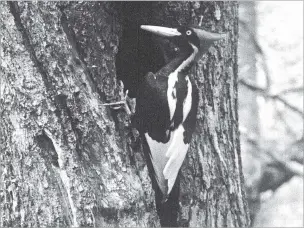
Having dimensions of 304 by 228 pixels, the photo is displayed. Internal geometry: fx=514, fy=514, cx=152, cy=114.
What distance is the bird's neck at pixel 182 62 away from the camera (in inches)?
104

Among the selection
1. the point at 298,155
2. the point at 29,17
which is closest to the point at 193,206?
the point at 29,17

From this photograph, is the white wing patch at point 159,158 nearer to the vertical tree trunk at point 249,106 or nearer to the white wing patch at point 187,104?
the white wing patch at point 187,104

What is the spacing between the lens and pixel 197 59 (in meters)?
2.64

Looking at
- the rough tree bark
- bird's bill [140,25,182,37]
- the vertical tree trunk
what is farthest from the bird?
the vertical tree trunk

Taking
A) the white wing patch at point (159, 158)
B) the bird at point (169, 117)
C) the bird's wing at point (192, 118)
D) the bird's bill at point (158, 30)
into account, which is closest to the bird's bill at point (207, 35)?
the bird at point (169, 117)

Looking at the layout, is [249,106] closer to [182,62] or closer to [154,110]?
[182,62]

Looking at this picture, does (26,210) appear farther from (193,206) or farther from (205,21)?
(205,21)

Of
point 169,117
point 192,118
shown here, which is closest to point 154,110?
point 169,117

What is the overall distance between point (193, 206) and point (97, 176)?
59 cm

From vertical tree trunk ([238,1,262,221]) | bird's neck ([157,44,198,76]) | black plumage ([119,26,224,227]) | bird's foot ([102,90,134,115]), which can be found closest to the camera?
bird's foot ([102,90,134,115])

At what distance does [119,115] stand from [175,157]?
13.4 inches

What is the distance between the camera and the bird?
248 centimetres

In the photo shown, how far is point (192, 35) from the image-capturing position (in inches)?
102

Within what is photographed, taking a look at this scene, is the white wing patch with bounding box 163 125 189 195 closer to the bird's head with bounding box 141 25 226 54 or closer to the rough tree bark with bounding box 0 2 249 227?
the rough tree bark with bounding box 0 2 249 227
